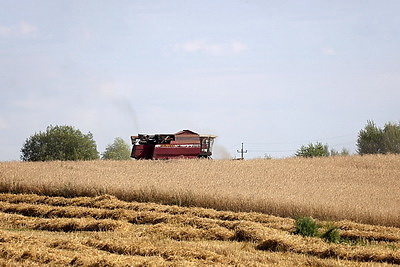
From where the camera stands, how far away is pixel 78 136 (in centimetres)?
6925

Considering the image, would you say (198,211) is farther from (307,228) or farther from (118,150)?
(118,150)

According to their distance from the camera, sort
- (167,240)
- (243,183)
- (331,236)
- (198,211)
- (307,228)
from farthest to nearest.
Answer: (243,183), (198,211), (307,228), (331,236), (167,240)

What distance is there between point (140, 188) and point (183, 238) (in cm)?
928

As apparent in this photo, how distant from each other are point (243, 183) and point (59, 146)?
43567 millimetres

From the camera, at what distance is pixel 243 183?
27.1 m

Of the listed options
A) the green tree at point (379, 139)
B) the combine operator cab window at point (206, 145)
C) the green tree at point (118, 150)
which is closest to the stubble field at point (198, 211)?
the combine operator cab window at point (206, 145)

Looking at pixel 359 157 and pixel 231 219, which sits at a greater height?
pixel 359 157

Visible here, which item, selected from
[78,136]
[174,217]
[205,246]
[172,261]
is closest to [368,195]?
Answer: [174,217]

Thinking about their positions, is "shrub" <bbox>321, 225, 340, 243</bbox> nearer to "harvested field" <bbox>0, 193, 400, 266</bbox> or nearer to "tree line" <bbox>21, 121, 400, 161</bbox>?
"harvested field" <bbox>0, 193, 400, 266</bbox>

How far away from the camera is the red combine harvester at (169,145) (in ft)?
121

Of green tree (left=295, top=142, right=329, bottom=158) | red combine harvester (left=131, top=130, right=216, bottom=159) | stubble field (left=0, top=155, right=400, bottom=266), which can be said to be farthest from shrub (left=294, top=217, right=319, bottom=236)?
green tree (left=295, top=142, right=329, bottom=158)

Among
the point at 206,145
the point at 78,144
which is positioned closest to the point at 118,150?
the point at 78,144

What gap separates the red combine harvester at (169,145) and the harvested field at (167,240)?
13.2 metres

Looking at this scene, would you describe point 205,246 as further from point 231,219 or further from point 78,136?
point 78,136
